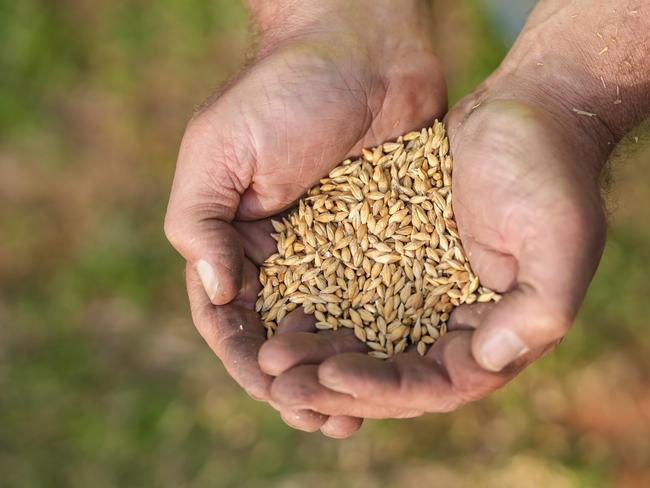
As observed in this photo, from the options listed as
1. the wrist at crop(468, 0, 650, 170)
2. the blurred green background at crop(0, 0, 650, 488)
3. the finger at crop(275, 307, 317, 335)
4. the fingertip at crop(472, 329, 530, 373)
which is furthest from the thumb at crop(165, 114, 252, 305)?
the blurred green background at crop(0, 0, 650, 488)

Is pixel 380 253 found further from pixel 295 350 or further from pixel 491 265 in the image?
pixel 295 350

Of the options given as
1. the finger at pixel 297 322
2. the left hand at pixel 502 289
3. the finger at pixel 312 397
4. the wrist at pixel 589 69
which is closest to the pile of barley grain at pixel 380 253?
the finger at pixel 297 322

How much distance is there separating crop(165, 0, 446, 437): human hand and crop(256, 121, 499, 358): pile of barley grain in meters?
0.08

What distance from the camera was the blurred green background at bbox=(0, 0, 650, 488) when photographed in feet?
12.4

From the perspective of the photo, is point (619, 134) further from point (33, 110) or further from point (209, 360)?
point (33, 110)

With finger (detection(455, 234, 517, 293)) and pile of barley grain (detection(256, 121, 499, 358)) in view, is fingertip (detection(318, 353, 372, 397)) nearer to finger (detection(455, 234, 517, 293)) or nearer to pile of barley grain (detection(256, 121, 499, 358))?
pile of barley grain (detection(256, 121, 499, 358))

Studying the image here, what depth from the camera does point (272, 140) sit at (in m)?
2.78

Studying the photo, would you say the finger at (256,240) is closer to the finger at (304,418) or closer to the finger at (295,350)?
the finger at (295,350)

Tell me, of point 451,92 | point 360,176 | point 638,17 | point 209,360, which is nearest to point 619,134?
point 638,17

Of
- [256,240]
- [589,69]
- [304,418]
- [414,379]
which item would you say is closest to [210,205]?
[256,240]

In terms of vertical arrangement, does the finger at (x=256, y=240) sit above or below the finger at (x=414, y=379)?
A: above

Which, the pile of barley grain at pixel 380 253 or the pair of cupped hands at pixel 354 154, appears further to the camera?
the pile of barley grain at pixel 380 253

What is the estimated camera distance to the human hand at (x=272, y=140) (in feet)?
8.48

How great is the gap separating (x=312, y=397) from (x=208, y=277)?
61cm
